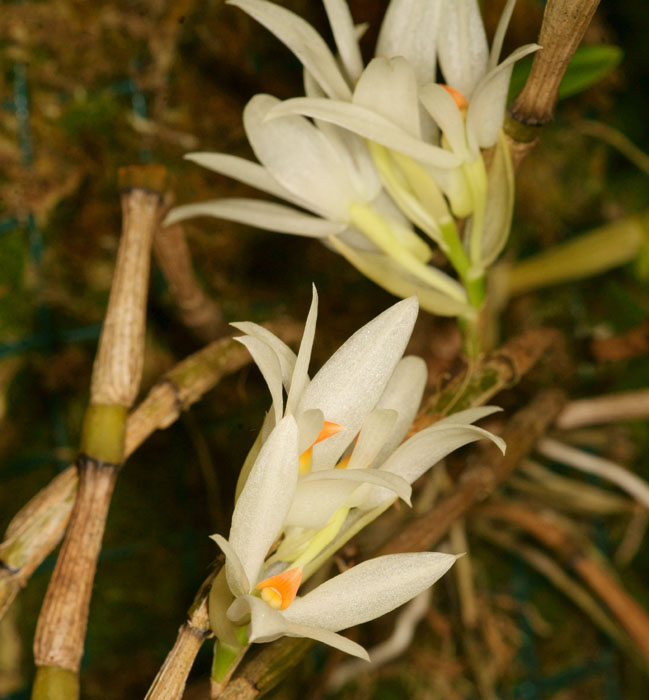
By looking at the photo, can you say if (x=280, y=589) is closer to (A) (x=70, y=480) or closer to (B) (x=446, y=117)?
(A) (x=70, y=480)

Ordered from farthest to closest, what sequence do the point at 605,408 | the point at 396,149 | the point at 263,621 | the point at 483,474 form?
the point at 605,408, the point at 483,474, the point at 396,149, the point at 263,621

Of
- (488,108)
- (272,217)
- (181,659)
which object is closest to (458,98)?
(488,108)

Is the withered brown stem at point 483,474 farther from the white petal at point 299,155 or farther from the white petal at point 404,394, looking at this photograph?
the white petal at point 299,155

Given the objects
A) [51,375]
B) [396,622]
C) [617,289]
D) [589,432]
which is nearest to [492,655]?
[396,622]

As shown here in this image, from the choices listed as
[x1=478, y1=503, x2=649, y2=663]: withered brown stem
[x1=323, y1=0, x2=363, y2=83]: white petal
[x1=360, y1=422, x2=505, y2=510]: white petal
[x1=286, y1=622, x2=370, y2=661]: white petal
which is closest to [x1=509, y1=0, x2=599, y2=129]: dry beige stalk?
[x1=323, y1=0, x2=363, y2=83]: white petal

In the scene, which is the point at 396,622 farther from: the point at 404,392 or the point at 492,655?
the point at 404,392
